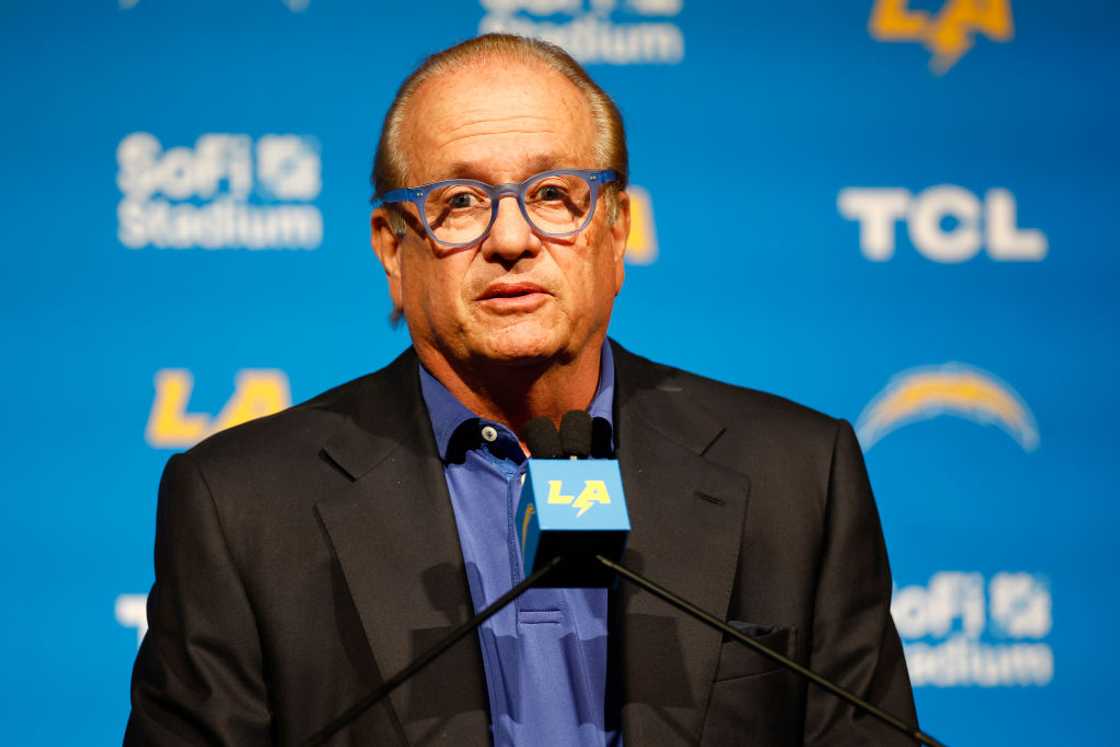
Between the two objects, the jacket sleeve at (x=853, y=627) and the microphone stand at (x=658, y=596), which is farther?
the jacket sleeve at (x=853, y=627)

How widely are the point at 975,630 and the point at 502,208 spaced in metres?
1.61

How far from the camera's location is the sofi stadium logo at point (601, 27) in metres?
3.12

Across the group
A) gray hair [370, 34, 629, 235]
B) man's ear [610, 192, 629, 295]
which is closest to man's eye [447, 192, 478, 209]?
gray hair [370, 34, 629, 235]

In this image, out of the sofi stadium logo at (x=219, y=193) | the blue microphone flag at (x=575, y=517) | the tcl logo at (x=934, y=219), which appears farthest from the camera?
the tcl logo at (x=934, y=219)

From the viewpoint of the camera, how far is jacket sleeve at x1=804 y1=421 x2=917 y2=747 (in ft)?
6.70

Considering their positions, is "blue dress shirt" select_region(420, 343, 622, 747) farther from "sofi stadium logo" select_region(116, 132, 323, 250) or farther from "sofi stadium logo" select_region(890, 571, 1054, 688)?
"sofi stadium logo" select_region(890, 571, 1054, 688)

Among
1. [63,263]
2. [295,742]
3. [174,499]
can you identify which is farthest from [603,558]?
[63,263]

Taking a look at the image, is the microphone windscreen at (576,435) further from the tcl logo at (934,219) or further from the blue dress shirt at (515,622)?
the tcl logo at (934,219)

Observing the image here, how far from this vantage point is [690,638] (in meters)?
2.03

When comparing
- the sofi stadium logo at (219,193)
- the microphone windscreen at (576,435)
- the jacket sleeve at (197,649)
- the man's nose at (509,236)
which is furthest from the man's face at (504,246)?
the sofi stadium logo at (219,193)

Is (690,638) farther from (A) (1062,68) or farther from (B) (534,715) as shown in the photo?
(A) (1062,68)

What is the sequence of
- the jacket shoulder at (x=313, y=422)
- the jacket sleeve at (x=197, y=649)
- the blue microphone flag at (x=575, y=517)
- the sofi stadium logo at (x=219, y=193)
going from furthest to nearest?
the sofi stadium logo at (x=219, y=193)
the jacket shoulder at (x=313, y=422)
the jacket sleeve at (x=197, y=649)
the blue microphone flag at (x=575, y=517)

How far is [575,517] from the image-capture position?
1.53m

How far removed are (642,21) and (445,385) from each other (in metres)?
1.24
